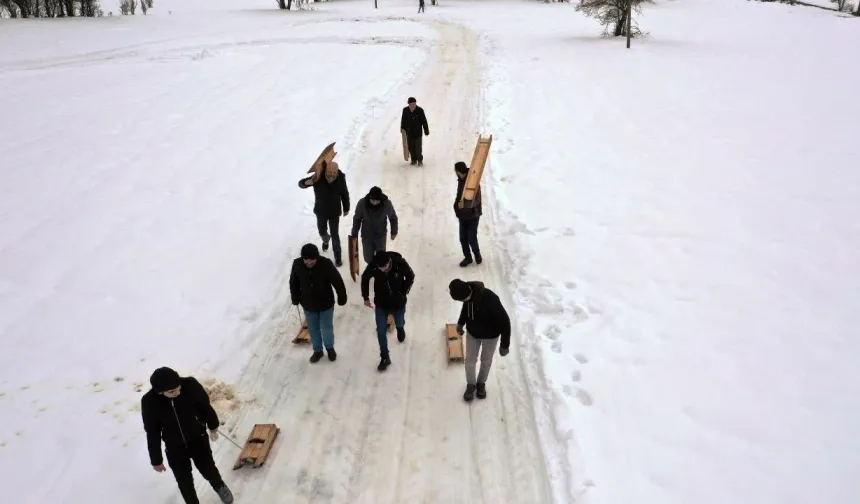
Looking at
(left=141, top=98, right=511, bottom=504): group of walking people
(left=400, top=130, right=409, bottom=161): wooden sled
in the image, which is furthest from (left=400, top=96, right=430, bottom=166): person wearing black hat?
(left=141, top=98, right=511, bottom=504): group of walking people

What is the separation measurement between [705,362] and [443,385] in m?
3.29

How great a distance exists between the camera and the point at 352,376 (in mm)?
6410

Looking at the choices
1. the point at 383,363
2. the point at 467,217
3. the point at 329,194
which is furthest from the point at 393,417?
the point at 329,194

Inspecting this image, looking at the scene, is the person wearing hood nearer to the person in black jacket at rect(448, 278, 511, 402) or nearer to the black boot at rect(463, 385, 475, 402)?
the person in black jacket at rect(448, 278, 511, 402)

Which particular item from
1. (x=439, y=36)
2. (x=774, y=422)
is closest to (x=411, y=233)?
(x=774, y=422)

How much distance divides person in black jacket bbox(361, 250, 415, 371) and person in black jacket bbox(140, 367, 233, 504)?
2169 millimetres

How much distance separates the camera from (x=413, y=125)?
11438 mm

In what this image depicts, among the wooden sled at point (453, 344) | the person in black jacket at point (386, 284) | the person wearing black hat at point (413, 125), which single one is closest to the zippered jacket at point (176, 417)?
the person in black jacket at point (386, 284)

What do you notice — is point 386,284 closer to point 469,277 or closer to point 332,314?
point 332,314

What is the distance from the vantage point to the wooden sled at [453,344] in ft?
21.5

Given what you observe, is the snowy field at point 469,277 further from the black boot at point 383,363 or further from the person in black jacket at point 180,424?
the person in black jacket at point 180,424

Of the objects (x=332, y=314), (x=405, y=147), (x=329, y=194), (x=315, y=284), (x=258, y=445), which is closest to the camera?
(x=258, y=445)

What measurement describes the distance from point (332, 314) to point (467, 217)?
9.05 ft

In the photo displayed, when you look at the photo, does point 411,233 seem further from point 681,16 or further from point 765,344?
point 681,16
